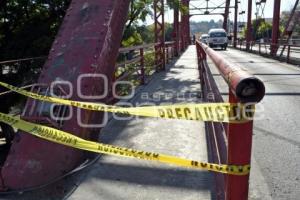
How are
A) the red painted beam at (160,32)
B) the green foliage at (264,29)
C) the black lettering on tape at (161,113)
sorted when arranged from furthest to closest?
the green foliage at (264,29), the red painted beam at (160,32), the black lettering on tape at (161,113)

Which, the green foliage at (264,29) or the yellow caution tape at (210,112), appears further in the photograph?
the green foliage at (264,29)

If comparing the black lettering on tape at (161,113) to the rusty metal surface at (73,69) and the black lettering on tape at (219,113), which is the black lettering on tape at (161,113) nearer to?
the black lettering on tape at (219,113)

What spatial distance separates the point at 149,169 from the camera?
4266 millimetres

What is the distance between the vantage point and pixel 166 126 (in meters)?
6.05

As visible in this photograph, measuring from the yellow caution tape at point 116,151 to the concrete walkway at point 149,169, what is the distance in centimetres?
49

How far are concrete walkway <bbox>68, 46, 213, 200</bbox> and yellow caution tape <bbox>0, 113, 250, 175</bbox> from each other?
0.49 m

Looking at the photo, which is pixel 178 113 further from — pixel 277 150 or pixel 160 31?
pixel 160 31

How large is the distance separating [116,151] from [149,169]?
56.9 inches

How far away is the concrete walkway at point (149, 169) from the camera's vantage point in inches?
145

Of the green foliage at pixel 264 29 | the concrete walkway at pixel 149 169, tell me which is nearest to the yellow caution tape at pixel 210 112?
the concrete walkway at pixel 149 169

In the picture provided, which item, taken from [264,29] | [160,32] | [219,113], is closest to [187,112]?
[219,113]

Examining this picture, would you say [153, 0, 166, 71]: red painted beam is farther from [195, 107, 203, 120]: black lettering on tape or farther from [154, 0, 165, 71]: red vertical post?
[195, 107, 203, 120]: black lettering on tape

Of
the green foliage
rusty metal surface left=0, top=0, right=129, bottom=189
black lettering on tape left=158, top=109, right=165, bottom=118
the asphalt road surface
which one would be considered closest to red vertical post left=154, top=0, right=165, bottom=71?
the asphalt road surface

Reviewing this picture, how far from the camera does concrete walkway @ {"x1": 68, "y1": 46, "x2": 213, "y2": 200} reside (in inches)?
145
